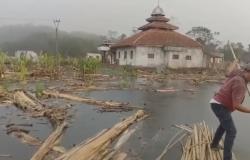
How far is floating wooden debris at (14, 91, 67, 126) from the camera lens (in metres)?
10.3

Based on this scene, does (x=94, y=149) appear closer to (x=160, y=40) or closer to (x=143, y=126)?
(x=143, y=126)

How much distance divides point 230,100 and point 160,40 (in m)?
36.4

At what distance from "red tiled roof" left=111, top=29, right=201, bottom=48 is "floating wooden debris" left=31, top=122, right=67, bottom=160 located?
3325 centimetres

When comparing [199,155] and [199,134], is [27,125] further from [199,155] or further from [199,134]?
[199,155]

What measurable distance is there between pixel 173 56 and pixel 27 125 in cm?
3372

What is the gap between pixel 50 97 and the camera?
14852 mm

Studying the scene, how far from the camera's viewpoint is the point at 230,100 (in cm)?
657

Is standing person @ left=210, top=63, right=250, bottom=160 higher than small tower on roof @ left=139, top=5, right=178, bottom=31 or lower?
lower

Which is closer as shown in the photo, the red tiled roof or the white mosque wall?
the white mosque wall

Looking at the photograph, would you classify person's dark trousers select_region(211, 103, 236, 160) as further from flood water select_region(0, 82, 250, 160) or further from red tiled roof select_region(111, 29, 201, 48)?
red tiled roof select_region(111, 29, 201, 48)

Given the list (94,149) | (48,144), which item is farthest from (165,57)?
(94,149)

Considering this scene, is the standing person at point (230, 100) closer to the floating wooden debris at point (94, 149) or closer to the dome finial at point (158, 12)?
the floating wooden debris at point (94, 149)

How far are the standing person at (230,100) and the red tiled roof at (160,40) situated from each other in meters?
34.8

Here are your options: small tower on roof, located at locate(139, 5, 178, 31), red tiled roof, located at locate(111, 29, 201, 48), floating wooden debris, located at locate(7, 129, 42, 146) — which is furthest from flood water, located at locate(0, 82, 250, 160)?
small tower on roof, located at locate(139, 5, 178, 31)
